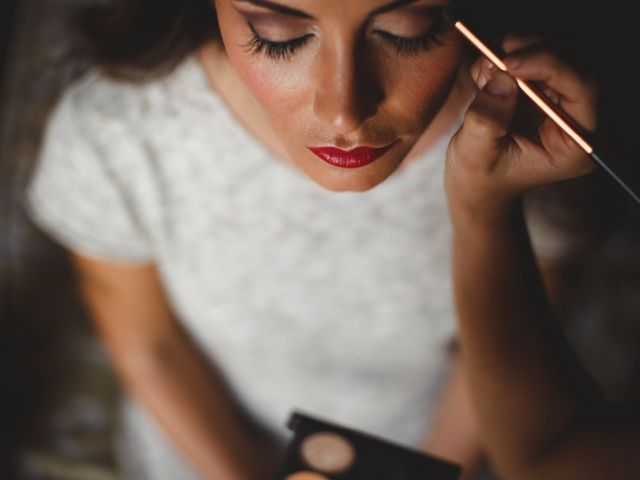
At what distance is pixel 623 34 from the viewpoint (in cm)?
81

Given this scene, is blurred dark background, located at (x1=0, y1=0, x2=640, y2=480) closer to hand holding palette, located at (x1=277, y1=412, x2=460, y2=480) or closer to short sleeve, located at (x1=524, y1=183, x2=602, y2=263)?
short sleeve, located at (x1=524, y1=183, x2=602, y2=263)

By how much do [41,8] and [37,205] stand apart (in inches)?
18.7

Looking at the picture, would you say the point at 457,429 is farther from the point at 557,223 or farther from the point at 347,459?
the point at 347,459

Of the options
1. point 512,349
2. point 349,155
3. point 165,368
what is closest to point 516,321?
point 512,349

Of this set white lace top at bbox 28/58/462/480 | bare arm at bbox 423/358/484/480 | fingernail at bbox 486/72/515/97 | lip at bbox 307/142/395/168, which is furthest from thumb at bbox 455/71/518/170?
bare arm at bbox 423/358/484/480

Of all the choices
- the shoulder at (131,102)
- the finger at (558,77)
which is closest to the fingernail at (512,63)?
the finger at (558,77)

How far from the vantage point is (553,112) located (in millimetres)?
558

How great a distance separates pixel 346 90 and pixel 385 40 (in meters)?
0.06

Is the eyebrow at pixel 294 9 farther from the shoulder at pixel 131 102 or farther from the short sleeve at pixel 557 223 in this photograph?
the short sleeve at pixel 557 223

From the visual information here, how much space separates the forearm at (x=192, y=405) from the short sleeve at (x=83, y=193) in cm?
21

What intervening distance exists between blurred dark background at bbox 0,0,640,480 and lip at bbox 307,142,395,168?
1.54ft

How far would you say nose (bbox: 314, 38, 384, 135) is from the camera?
1.84 ft

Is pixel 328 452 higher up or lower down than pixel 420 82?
lower down

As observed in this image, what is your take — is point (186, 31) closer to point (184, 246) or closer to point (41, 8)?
point (184, 246)
